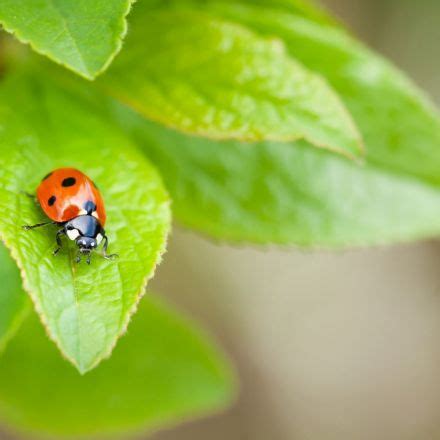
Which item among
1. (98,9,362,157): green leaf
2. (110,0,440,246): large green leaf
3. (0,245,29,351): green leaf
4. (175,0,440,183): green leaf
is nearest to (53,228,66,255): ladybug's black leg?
(0,245,29,351): green leaf

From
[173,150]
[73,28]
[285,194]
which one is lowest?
[285,194]

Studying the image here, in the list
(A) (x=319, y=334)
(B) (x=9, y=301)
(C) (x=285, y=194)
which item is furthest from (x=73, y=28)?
(A) (x=319, y=334)

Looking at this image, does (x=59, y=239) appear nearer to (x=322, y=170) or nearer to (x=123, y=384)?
(x=322, y=170)

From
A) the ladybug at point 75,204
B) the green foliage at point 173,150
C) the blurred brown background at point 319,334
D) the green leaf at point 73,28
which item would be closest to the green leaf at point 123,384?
the green foliage at point 173,150

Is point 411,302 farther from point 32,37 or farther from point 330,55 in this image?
point 32,37

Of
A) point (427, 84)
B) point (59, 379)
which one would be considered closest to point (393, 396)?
point (427, 84)
